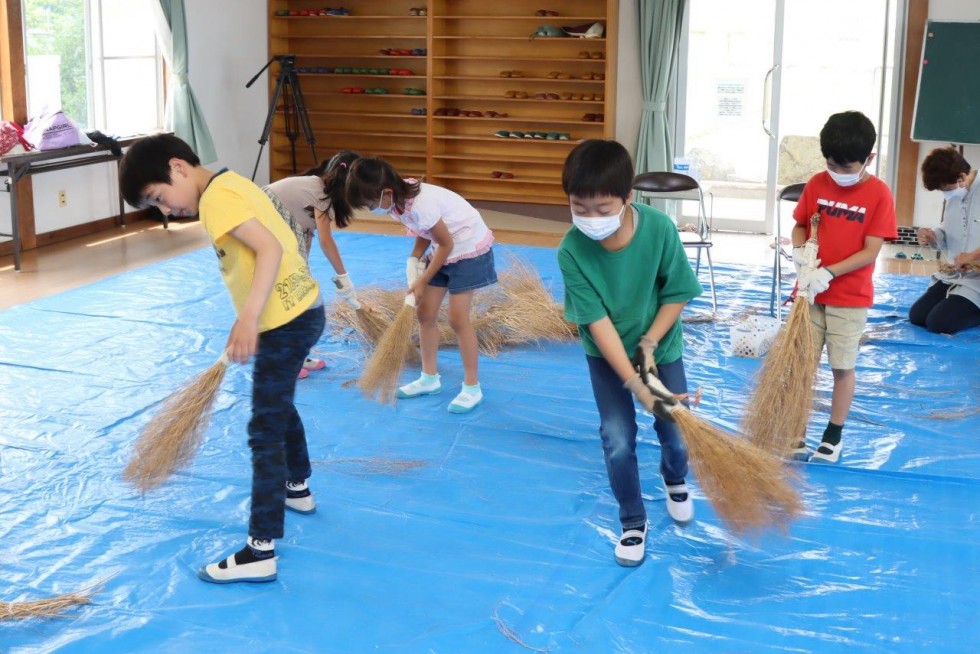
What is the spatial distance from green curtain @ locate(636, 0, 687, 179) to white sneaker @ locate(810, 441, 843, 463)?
4829 millimetres

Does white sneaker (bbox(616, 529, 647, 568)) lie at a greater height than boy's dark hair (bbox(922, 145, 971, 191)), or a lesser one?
lesser

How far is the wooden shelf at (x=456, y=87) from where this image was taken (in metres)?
8.25

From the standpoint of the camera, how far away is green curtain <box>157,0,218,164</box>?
773 cm

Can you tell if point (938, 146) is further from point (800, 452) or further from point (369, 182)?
point (369, 182)

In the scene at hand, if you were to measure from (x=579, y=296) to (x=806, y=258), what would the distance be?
3.23 ft

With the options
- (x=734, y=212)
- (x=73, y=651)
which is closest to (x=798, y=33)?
(x=734, y=212)

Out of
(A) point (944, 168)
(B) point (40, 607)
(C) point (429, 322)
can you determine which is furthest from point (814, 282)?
(B) point (40, 607)

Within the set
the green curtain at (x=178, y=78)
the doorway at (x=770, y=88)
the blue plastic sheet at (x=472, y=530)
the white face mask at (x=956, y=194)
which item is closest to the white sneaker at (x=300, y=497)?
the blue plastic sheet at (x=472, y=530)

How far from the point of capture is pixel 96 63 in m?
7.39

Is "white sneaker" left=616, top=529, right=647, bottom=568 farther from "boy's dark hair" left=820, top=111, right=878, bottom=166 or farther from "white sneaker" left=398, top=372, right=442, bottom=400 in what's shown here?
"white sneaker" left=398, top=372, right=442, bottom=400

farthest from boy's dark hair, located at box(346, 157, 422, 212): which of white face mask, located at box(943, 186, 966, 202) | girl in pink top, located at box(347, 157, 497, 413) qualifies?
white face mask, located at box(943, 186, 966, 202)

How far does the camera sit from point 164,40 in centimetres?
773

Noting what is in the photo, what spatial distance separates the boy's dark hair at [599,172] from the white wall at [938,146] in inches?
212

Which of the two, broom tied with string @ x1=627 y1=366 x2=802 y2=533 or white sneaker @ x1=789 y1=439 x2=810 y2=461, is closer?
broom tied with string @ x1=627 y1=366 x2=802 y2=533
